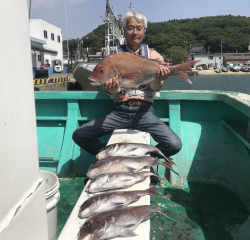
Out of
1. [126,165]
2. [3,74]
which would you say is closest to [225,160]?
[126,165]

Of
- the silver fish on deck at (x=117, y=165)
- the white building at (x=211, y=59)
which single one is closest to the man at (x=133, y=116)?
the silver fish on deck at (x=117, y=165)

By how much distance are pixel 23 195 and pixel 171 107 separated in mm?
2776

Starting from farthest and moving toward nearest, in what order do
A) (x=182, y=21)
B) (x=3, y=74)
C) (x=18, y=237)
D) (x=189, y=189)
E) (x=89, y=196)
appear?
(x=182, y=21), (x=189, y=189), (x=89, y=196), (x=18, y=237), (x=3, y=74)

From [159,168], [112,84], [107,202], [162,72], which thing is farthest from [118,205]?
[159,168]

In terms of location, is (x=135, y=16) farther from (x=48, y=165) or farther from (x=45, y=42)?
(x=45, y=42)

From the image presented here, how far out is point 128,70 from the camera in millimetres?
2312

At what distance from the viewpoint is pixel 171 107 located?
Answer: 3.46m

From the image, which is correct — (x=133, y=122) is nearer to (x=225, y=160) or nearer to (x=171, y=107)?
(x=171, y=107)

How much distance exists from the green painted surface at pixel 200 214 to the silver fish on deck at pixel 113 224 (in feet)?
3.13

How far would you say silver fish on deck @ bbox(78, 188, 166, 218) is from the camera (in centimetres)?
150

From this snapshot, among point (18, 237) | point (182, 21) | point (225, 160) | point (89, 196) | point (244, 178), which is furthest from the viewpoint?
point (182, 21)

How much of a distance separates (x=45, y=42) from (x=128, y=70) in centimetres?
4432

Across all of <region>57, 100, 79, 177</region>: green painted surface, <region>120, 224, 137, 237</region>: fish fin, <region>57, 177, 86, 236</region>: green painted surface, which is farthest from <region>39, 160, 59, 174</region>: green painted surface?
<region>120, 224, 137, 237</region>: fish fin

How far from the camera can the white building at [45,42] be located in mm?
39250
